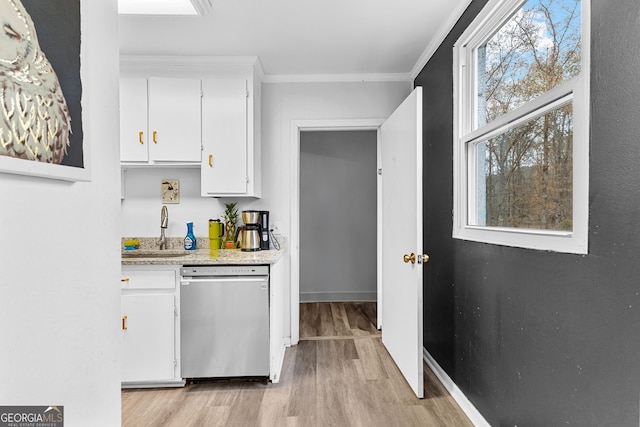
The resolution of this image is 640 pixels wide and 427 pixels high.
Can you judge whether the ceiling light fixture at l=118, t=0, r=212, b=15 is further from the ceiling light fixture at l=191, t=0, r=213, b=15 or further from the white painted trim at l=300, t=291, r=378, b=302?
the white painted trim at l=300, t=291, r=378, b=302

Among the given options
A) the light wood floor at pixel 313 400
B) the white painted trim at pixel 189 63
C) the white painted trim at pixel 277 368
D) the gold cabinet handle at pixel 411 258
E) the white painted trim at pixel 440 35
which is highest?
the white painted trim at pixel 440 35

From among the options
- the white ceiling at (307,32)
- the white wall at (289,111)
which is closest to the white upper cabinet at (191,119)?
the white ceiling at (307,32)

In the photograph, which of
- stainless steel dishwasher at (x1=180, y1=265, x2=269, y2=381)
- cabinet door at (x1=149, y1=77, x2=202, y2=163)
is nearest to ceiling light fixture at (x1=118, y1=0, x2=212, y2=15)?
cabinet door at (x1=149, y1=77, x2=202, y2=163)

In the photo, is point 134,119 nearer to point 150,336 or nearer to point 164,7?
point 164,7

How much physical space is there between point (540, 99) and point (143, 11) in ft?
7.20

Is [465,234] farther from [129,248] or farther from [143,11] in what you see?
[129,248]

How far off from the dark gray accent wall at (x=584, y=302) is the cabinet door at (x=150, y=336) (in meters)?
1.86

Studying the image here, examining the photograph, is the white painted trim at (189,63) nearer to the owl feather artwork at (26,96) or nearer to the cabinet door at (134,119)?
the cabinet door at (134,119)

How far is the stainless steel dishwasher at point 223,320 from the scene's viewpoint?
253 cm

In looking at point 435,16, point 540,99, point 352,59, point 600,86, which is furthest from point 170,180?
point 600,86

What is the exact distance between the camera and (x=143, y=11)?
2.28 metres

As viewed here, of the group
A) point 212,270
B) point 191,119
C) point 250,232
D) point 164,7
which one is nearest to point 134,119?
point 191,119

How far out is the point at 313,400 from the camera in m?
2.39

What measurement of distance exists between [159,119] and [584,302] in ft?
9.44
